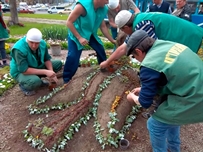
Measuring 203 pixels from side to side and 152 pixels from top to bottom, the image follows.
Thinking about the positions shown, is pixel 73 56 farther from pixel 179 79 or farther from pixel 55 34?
pixel 55 34

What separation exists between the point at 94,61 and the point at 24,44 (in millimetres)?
1894

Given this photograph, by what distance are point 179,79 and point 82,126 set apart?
5.16 ft

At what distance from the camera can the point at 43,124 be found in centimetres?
271

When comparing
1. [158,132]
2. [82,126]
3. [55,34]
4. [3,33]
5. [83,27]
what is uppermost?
[83,27]

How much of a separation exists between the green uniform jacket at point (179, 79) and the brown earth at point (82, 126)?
102cm

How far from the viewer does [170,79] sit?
155 cm

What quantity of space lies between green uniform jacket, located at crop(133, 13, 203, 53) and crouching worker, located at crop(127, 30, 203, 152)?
63 cm


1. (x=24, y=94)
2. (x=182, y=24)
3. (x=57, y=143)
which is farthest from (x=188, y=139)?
(x=24, y=94)

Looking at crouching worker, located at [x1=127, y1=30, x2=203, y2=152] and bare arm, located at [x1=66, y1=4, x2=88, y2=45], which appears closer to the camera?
crouching worker, located at [x1=127, y1=30, x2=203, y2=152]

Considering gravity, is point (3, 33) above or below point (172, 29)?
below

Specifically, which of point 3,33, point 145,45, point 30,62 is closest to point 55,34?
point 3,33

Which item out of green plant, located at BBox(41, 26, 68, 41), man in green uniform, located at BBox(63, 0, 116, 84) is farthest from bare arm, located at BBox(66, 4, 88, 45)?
green plant, located at BBox(41, 26, 68, 41)

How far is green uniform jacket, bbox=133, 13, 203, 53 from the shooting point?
2205 mm

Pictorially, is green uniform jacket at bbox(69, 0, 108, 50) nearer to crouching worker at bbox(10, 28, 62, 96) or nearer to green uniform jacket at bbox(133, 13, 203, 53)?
crouching worker at bbox(10, 28, 62, 96)
